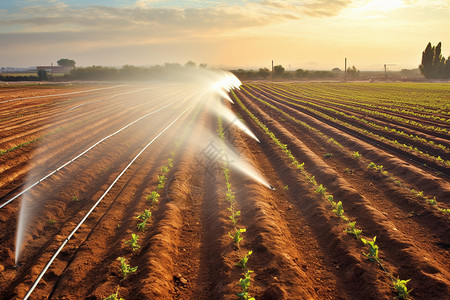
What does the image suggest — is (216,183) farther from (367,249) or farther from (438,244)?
(438,244)

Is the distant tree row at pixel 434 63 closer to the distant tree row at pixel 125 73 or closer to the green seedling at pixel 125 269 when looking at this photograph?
the distant tree row at pixel 125 73

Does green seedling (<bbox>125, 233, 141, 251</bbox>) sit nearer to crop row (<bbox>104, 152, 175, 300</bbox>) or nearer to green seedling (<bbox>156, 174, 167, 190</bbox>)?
crop row (<bbox>104, 152, 175, 300</bbox>)

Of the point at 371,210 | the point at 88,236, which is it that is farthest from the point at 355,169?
the point at 88,236

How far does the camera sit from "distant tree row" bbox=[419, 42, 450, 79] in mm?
96375

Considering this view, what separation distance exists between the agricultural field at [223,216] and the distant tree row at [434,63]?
95191 mm

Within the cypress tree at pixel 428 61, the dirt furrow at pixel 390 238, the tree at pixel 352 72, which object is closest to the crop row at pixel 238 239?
the dirt furrow at pixel 390 238

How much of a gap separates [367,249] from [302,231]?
1.67m

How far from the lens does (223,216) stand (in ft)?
29.2

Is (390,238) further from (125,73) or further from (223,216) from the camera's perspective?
(125,73)

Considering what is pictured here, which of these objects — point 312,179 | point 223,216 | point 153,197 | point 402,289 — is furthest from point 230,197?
point 402,289

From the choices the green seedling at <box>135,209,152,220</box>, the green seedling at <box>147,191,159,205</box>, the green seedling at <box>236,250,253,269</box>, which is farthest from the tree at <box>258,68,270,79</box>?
the green seedling at <box>236,250,253,269</box>

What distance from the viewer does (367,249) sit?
7.12 m

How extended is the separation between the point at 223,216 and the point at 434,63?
11076cm

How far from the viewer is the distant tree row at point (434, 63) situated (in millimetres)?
96375
